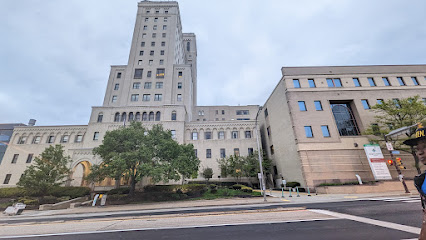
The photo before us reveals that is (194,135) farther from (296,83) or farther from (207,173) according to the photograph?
(296,83)

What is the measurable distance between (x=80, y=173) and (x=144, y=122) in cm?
1413

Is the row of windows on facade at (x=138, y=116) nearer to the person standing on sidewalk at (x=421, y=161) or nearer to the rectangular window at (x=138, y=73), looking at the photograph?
the rectangular window at (x=138, y=73)

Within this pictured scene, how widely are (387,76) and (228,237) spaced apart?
40790mm

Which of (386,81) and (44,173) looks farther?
(386,81)

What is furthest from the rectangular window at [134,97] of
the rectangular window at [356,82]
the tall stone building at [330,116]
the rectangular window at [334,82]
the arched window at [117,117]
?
the rectangular window at [356,82]

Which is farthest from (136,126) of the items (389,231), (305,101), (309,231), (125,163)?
(305,101)

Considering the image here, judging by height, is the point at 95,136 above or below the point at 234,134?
below

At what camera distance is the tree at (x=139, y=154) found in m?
18.7

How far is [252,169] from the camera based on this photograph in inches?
1182

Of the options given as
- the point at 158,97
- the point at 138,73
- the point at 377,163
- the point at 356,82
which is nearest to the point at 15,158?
the point at 138,73

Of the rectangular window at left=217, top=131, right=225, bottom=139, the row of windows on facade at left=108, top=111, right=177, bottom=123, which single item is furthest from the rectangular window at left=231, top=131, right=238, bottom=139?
the row of windows on facade at left=108, top=111, right=177, bottom=123

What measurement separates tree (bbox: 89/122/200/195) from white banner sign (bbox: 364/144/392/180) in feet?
75.6

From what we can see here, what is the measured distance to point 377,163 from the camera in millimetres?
22203

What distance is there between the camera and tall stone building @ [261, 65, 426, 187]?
24.6 m
